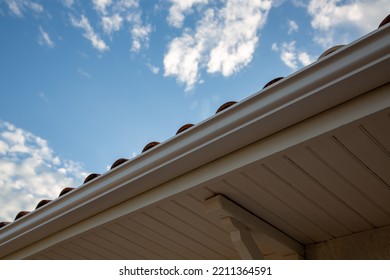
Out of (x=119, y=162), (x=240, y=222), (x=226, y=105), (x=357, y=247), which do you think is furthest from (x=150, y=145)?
(x=357, y=247)

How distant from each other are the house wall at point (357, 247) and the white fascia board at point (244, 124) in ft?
3.72

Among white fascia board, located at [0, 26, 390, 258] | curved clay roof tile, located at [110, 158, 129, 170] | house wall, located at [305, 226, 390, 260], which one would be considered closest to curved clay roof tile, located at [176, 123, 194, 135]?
white fascia board, located at [0, 26, 390, 258]

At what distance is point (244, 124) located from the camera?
158cm

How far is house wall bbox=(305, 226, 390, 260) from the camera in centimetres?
219

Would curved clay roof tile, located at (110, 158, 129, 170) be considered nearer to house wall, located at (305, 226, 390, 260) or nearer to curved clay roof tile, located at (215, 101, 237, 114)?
curved clay roof tile, located at (215, 101, 237, 114)

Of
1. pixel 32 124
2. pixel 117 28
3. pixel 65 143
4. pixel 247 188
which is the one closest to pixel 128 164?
pixel 247 188

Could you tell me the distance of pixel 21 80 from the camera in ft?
23.1

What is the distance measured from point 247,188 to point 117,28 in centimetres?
518

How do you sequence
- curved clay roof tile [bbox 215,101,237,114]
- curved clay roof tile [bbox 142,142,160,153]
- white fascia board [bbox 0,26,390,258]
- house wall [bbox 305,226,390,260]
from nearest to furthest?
1. white fascia board [bbox 0,26,390,258]
2. curved clay roof tile [bbox 215,101,237,114]
3. curved clay roof tile [bbox 142,142,160,153]
4. house wall [bbox 305,226,390,260]

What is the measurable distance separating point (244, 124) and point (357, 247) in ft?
4.15

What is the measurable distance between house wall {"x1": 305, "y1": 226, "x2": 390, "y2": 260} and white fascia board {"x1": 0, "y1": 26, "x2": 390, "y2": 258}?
1133mm

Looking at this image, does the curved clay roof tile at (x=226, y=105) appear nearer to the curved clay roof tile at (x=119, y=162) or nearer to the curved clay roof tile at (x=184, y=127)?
the curved clay roof tile at (x=184, y=127)

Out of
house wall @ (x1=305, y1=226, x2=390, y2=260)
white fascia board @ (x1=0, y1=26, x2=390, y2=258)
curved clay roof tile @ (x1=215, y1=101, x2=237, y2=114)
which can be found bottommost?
house wall @ (x1=305, y1=226, x2=390, y2=260)

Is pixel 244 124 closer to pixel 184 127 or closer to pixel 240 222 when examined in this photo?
pixel 184 127
